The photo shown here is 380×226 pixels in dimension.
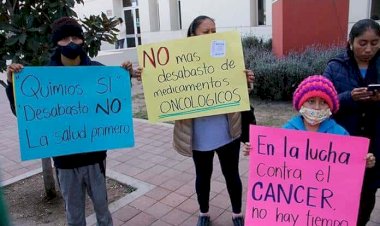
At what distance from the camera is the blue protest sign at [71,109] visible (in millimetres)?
2516

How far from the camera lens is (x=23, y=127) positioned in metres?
2.51

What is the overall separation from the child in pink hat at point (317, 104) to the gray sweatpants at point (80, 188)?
1.09m

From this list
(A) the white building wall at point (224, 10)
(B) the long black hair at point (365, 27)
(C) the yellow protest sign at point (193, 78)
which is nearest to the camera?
(B) the long black hair at point (365, 27)

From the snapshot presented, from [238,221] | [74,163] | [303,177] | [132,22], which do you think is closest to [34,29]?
[74,163]

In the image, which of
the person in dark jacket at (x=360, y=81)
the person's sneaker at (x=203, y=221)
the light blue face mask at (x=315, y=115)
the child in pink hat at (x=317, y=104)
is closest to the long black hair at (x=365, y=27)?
the person in dark jacket at (x=360, y=81)

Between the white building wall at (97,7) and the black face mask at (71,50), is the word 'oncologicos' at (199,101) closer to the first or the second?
the black face mask at (71,50)

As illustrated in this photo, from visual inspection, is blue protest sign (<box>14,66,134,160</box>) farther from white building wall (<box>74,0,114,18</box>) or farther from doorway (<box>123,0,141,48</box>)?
white building wall (<box>74,0,114,18</box>)

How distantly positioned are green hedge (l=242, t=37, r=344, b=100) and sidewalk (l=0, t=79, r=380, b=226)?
2.48 meters

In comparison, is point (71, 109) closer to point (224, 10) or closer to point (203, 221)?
point (203, 221)

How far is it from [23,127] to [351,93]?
214cm

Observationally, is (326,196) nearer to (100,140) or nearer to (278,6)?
(100,140)

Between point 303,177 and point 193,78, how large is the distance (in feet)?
3.61

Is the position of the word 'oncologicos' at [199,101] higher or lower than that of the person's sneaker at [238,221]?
higher

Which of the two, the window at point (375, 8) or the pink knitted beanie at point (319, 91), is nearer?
the pink knitted beanie at point (319, 91)
